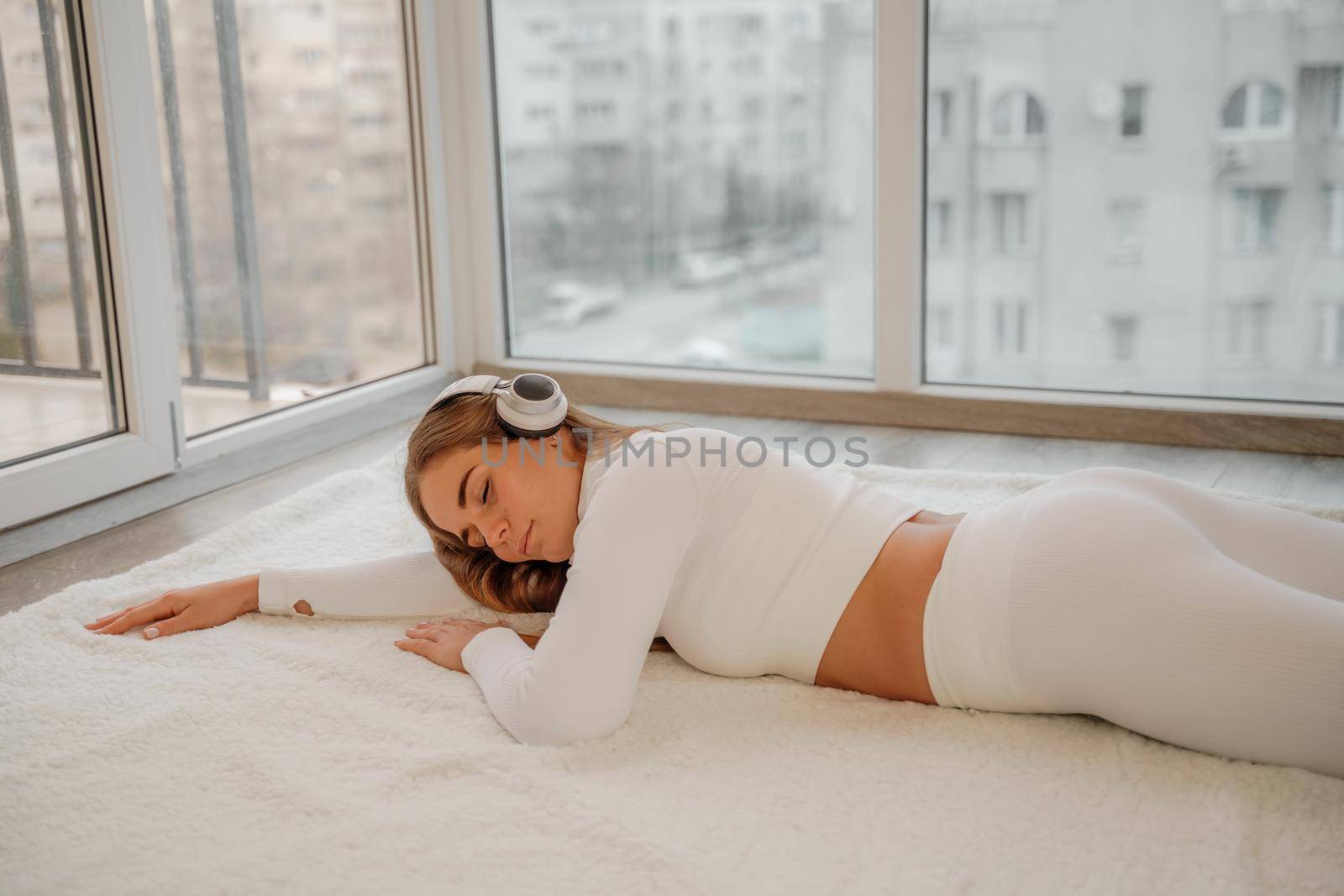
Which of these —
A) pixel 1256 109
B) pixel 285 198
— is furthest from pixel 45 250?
pixel 1256 109

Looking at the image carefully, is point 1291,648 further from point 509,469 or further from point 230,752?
point 230,752

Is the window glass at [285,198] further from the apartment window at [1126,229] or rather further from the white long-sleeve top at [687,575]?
the apartment window at [1126,229]

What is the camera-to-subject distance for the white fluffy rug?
3.59ft

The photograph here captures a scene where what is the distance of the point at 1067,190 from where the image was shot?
267cm

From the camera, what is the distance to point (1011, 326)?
9.20 feet

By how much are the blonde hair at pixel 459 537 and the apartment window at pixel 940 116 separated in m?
1.53

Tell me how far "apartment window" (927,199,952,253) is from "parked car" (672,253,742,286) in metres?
0.51

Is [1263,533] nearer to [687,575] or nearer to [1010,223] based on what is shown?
[687,575]

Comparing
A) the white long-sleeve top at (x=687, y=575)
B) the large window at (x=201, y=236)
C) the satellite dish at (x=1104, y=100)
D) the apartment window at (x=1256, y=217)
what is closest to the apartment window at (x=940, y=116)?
the satellite dish at (x=1104, y=100)

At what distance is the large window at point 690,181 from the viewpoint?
9.53ft

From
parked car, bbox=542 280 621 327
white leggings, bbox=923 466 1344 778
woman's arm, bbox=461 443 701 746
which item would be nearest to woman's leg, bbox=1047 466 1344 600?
white leggings, bbox=923 466 1344 778

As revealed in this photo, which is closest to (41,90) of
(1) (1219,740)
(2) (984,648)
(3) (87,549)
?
(3) (87,549)

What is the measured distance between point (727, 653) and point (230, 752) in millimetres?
587

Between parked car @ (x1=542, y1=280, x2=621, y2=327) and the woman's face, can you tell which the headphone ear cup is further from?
parked car @ (x1=542, y1=280, x2=621, y2=327)
